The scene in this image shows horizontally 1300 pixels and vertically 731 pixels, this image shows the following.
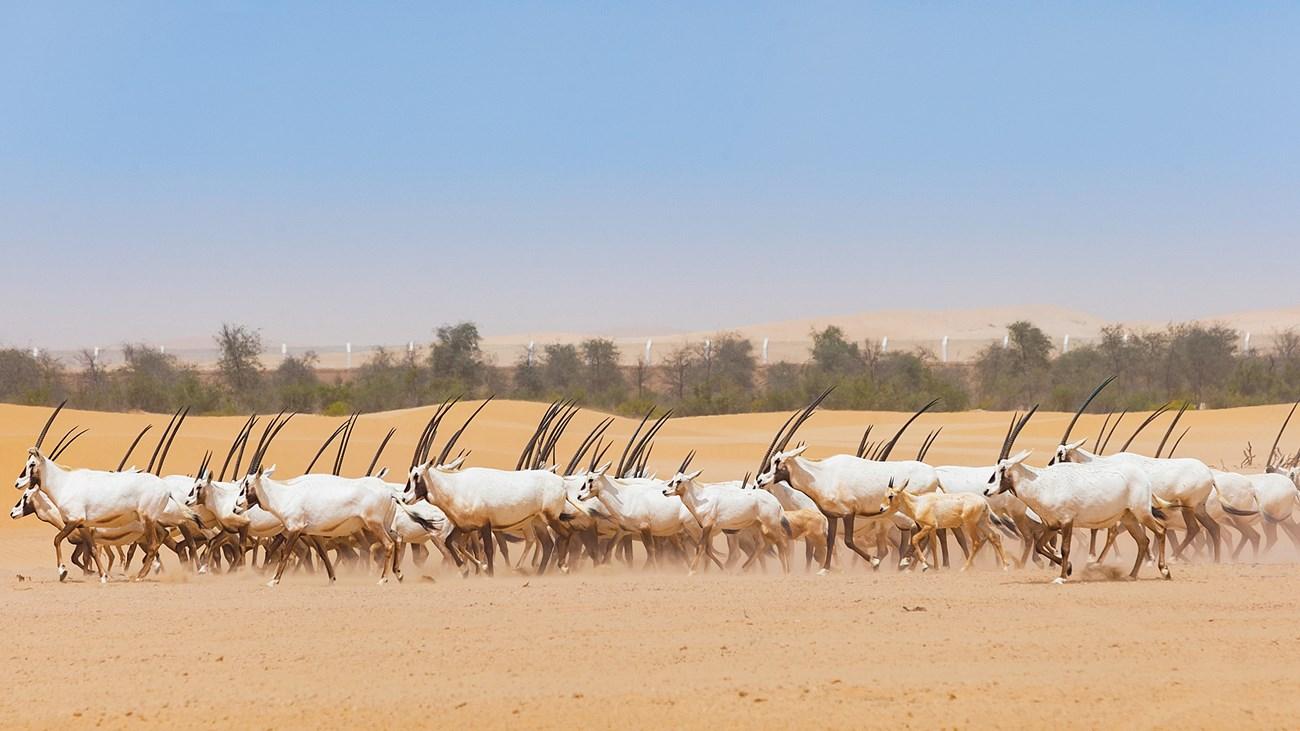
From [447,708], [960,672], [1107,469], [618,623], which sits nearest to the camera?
[447,708]

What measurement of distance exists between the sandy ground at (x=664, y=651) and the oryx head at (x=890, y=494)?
4.97ft

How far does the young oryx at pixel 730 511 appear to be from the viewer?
1956 cm

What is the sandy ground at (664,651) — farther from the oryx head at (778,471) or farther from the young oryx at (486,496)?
the oryx head at (778,471)

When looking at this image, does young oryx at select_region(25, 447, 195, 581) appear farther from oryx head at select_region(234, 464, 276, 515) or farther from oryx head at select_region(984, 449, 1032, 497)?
oryx head at select_region(984, 449, 1032, 497)

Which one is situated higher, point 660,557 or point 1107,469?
point 1107,469

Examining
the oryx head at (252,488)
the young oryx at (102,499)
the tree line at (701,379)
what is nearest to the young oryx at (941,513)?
the oryx head at (252,488)

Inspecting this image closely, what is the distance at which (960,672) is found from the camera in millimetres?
11023

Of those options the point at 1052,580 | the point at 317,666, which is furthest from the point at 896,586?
the point at 317,666

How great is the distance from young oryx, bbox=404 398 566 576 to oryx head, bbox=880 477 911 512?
160 inches

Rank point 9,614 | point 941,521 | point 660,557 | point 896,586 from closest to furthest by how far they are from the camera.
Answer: point 9,614, point 896,586, point 941,521, point 660,557

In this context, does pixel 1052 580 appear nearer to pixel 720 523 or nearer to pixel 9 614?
pixel 720 523

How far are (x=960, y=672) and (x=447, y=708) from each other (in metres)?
3.65

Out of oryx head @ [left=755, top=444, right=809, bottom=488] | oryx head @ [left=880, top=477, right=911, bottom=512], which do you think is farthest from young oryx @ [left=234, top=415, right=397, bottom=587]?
oryx head @ [left=880, top=477, right=911, bottom=512]

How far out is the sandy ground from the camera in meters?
9.98
